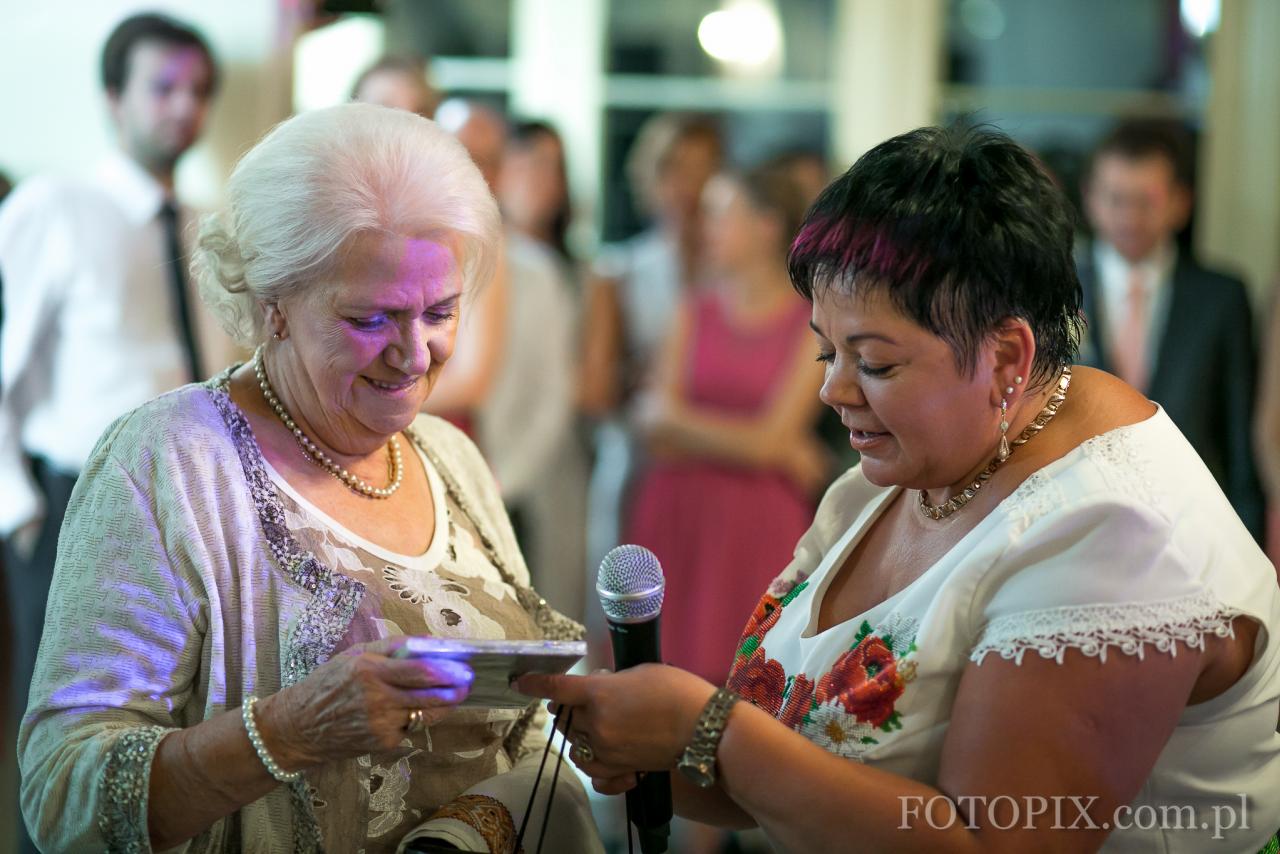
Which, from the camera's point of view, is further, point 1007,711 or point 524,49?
point 524,49

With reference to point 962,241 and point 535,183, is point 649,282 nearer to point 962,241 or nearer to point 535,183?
point 535,183

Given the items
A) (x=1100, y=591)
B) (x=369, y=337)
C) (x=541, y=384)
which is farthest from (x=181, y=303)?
(x=1100, y=591)

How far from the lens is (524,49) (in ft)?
22.8

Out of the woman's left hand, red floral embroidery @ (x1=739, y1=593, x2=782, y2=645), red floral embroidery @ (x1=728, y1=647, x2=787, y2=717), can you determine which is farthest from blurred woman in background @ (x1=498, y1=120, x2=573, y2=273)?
the woman's left hand

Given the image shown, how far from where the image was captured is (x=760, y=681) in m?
2.03

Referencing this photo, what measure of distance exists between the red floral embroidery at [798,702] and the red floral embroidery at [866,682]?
0.09 ft

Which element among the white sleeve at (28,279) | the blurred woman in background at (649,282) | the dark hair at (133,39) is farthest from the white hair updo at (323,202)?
the blurred woman in background at (649,282)

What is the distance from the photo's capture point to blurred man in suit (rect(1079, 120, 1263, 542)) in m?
4.68

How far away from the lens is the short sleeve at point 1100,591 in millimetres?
1610

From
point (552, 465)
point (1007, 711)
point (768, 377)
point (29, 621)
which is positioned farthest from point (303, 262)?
point (552, 465)

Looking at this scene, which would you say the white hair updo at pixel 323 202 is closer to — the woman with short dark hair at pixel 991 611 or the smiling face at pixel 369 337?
the smiling face at pixel 369 337

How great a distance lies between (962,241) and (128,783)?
4.16 feet

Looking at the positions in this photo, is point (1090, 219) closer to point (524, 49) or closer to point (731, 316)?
point (731, 316)

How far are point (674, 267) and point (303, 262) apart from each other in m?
3.80
